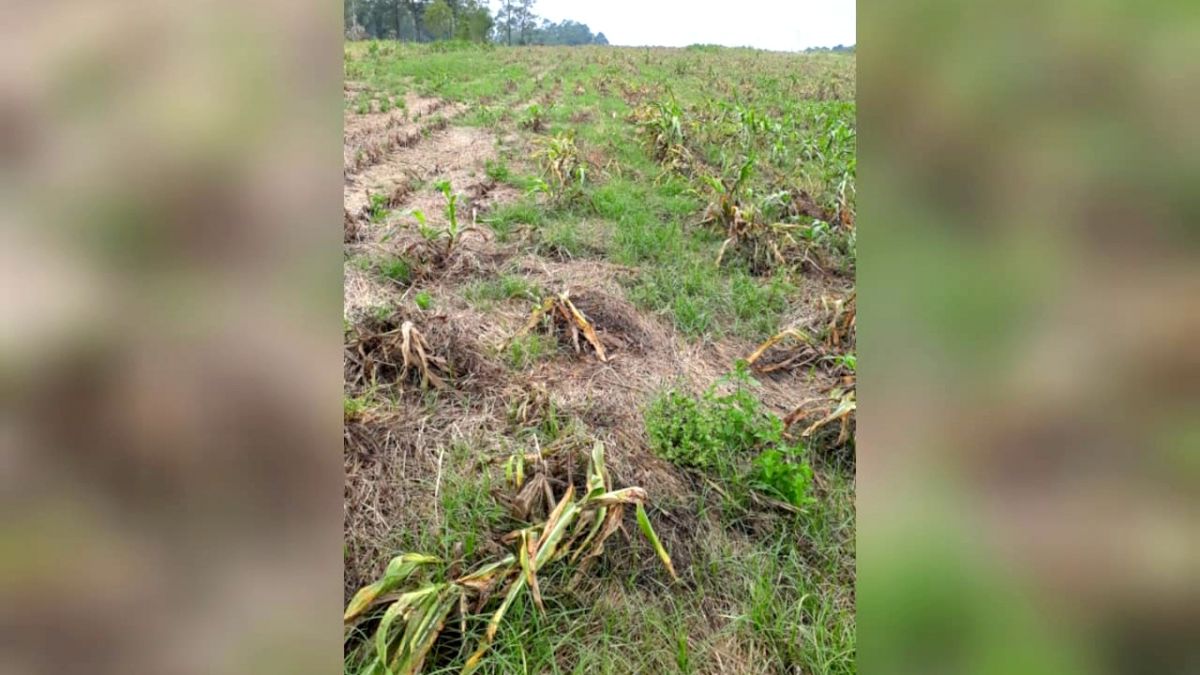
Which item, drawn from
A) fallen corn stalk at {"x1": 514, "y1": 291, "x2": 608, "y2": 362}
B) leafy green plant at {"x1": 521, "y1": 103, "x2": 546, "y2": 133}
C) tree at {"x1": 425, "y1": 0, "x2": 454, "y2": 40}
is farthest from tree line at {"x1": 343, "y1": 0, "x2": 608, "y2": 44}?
fallen corn stalk at {"x1": 514, "y1": 291, "x2": 608, "y2": 362}

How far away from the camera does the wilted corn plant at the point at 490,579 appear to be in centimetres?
139

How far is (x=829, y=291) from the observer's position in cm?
365

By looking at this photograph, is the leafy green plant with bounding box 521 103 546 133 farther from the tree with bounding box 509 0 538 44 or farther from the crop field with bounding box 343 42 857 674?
the tree with bounding box 509 0 538 44

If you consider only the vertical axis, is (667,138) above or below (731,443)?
above
